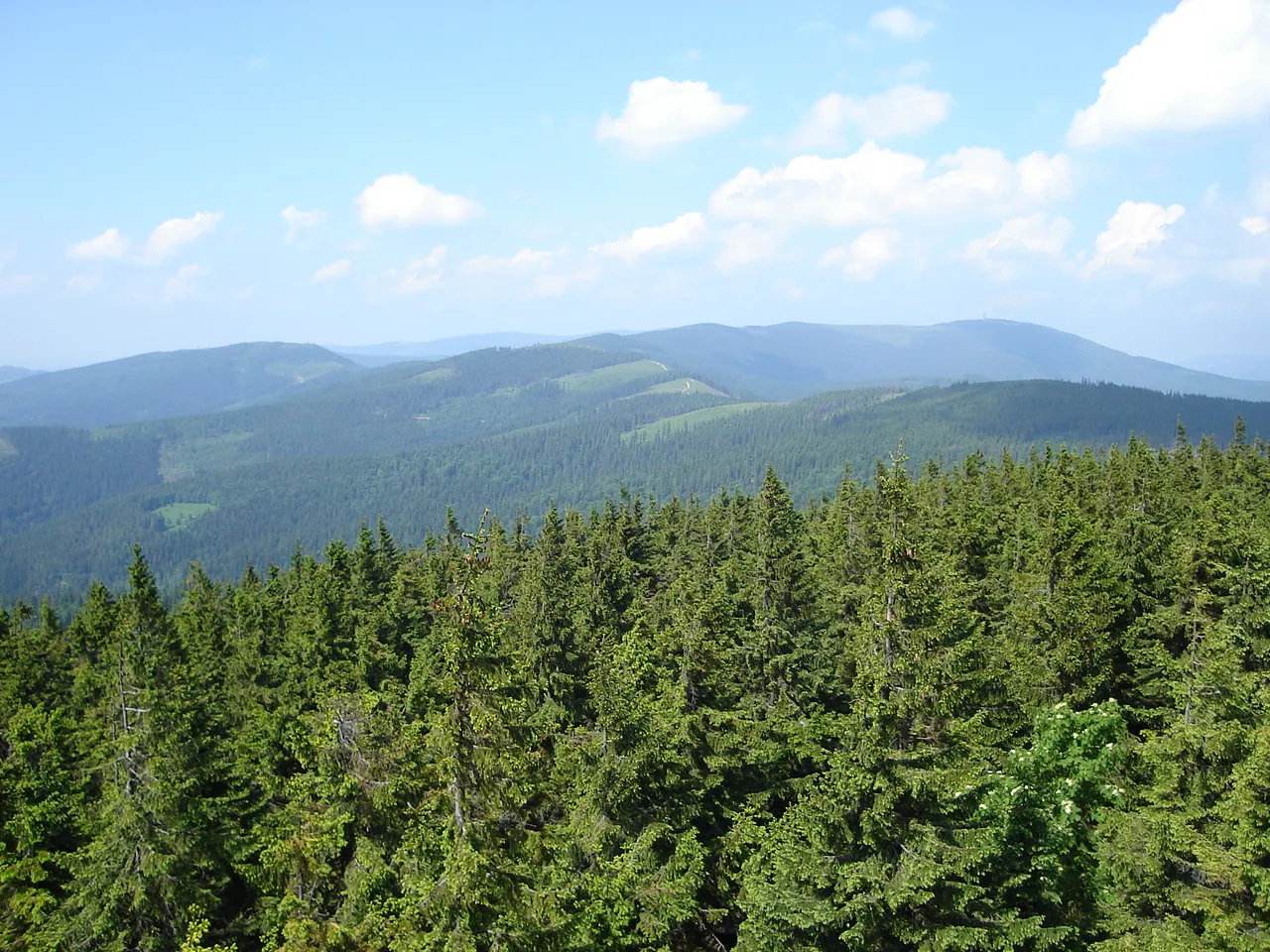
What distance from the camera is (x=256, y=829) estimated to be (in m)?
24.9

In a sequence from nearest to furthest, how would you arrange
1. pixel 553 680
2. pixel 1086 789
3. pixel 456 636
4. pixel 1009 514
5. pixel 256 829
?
pixel 456 636 → pixel 256 829 → pixel 1086 789 → pixel 553 680 → pixel 1009 514

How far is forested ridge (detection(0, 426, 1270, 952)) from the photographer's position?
1645cm

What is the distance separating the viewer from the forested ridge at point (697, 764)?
16453 mm

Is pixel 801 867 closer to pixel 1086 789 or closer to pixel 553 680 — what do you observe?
pixel 1086 789

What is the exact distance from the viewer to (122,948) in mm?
23656

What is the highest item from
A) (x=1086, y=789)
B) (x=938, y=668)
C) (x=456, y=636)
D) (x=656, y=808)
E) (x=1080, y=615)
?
(x=456, y=636)

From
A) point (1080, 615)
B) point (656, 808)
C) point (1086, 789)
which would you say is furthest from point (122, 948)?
point (1080, 615)

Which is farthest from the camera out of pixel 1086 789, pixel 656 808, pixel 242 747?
pixel 242 747

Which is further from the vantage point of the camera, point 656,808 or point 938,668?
point 656,808

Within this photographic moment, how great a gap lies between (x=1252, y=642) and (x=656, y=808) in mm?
20454

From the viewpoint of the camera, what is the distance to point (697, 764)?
23859 millimetres

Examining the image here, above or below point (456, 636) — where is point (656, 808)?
below

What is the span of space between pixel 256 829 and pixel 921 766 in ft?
67.5

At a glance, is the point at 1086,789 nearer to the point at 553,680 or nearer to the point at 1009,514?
the point at 553,680
